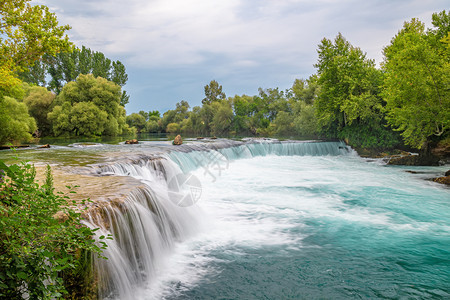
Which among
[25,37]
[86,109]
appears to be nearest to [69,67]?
[86,109]

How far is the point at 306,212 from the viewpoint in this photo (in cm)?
812

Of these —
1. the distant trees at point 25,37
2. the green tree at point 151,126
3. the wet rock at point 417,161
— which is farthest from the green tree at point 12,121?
the green tree at point 151,126

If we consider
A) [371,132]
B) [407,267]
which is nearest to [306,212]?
[407,267]

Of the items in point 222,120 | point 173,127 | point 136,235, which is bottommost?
point 136,235

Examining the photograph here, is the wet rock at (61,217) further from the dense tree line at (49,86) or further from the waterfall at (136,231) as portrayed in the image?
the dense tree line at (49,86)

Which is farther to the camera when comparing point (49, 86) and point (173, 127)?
point (173, 127)

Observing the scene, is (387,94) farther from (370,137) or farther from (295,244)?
(295,244)

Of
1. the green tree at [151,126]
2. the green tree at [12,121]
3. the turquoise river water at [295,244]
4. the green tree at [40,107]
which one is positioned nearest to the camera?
the turquoise river water at [295,244]

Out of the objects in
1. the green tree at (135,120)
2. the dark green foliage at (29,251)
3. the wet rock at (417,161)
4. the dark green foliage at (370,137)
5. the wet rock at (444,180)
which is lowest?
the wet rock at (444,180)

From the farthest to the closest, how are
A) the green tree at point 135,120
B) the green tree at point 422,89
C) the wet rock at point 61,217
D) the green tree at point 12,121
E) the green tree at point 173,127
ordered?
the green tree at point 173,127 < the green tree at point 135,120 < the green tree at point 12,121 < the green tree at point 422,89 < the wet rock at point 61,217

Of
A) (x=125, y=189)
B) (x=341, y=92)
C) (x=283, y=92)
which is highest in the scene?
(x=283, y=92)

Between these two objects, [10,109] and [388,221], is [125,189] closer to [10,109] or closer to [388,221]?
[388,221]

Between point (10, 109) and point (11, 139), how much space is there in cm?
260

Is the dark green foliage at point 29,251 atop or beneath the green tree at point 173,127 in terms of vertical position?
beneath
